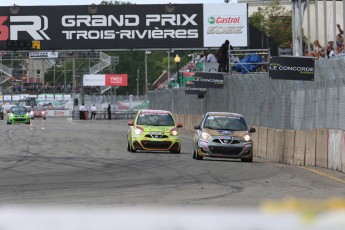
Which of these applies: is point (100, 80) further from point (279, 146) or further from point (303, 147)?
point (303, 147)

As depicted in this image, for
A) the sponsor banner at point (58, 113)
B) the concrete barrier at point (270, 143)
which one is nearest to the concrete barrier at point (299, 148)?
the concrete barrier at point (270, 143)

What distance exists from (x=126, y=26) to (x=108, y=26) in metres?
1.00

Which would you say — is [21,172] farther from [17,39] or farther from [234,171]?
[17,39]

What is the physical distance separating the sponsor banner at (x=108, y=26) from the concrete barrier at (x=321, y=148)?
27.8 metres

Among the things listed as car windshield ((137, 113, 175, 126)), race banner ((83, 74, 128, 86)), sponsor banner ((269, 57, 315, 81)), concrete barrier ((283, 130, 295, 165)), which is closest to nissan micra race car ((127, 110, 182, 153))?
car windshield ((137, 113, 175, 126))

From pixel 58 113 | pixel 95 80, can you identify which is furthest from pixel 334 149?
pixel 95 80

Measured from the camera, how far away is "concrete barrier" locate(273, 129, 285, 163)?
83.0 ft

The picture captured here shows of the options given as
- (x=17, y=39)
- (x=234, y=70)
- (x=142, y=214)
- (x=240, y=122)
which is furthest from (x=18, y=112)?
(x=142, y=214)

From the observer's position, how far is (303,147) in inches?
923

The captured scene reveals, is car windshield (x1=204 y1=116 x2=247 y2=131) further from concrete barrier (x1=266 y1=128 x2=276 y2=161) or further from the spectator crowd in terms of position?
the spectator crowd

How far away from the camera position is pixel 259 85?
31.7 metres

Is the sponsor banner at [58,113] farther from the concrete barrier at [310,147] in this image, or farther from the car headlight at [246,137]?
the concrete barrier at [310,147]

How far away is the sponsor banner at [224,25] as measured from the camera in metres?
49.5

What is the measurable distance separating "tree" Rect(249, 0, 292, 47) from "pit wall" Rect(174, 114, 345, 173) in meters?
41.3
